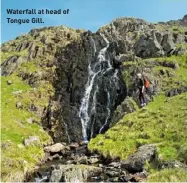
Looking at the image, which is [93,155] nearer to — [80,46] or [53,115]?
[53,115]

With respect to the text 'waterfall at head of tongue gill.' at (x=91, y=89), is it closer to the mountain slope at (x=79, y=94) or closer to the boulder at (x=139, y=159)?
the mountain slope at (x=79, y=94)

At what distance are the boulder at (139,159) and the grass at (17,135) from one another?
9.61m

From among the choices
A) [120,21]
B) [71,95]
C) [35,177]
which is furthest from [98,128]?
[120,21]

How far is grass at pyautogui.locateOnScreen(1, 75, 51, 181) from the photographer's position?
3147 centimetres

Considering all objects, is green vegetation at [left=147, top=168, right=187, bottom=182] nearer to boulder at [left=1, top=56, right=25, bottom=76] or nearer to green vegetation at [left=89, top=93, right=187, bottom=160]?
green vegetation at [left=89, top=93, right=187, bottom=160]

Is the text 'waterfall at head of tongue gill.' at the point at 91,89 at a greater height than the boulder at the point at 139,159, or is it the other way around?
the text 'waterfall at head of tongue gill.' at the point at 91,89

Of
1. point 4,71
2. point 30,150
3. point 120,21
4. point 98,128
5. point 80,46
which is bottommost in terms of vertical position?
point 30,150

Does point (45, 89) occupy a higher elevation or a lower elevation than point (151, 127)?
higher

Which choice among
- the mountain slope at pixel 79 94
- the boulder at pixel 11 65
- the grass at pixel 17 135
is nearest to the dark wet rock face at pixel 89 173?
the mountain slope at pixel 79 94

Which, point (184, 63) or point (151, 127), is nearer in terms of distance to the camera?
point (151, 127)

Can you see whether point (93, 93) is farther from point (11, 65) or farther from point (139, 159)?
point (139, 159)

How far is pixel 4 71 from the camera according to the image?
284ft

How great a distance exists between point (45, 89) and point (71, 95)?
19.3 ft

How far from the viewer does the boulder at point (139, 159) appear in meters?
30.7
